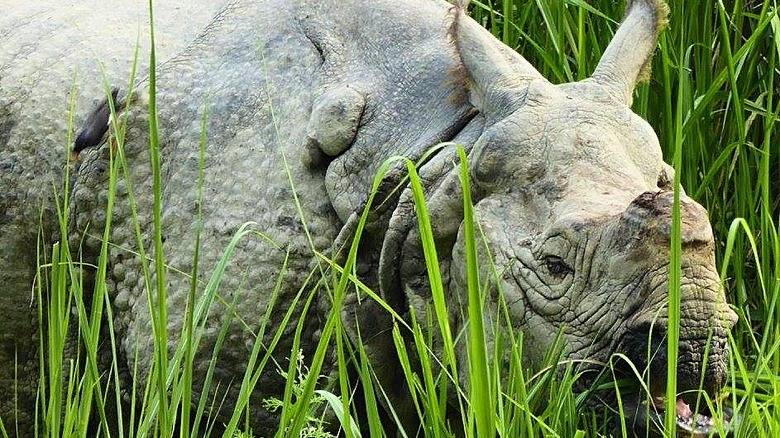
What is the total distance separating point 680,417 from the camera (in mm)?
2355

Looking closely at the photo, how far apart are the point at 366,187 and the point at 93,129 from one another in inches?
27.6

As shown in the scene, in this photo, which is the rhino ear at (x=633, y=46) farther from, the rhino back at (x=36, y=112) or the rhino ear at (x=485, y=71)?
the rhino back at (x=36, y=112)

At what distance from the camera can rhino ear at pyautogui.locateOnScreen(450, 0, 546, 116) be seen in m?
2.76

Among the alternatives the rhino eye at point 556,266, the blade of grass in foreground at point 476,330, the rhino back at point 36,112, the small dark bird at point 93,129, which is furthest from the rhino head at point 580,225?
the rhino back at point 36,112

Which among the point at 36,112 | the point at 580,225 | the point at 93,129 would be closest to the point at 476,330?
the point at 580,225

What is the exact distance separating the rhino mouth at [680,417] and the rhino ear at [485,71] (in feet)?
2.09

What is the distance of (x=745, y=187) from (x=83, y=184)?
1670mm

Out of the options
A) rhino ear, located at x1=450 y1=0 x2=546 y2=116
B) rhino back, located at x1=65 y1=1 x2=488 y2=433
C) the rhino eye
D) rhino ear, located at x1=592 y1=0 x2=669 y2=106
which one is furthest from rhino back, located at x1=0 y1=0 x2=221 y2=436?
the rhino eye

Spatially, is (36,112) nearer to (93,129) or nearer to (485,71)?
(93,129)

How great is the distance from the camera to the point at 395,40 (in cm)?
301

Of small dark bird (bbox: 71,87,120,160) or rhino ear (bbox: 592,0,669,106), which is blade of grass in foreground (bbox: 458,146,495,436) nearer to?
rhino ear (bbox: 592,0,669,106)

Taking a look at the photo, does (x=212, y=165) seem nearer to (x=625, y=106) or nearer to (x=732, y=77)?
(x=625, y=106)

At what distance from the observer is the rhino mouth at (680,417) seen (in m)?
2.30

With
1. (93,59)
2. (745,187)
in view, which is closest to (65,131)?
(93,59)
